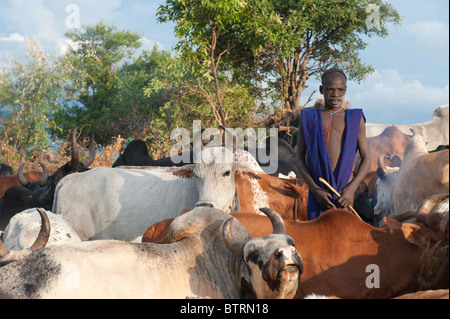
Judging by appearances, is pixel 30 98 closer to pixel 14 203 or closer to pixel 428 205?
pixel 14 203

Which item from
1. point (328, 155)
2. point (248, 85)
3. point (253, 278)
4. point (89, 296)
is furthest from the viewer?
point (248, 85)

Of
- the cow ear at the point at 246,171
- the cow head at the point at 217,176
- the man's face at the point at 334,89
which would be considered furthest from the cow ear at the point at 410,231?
the cow ear at the point at 246,171

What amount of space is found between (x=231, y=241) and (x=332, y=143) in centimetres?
144

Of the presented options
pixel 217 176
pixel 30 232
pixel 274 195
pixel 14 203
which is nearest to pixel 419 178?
pixel 274 195

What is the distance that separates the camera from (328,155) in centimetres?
340

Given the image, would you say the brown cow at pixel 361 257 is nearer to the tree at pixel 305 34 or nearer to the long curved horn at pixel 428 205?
the long curved horn at pixel 428 205

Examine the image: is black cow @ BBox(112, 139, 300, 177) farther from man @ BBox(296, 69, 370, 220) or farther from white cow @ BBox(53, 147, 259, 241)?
man @ BBox(296, 69, 370, 220)

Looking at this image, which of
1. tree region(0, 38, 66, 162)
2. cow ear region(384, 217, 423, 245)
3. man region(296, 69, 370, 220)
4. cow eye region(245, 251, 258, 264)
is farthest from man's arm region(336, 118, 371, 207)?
tree region(0, 38, 66, 162)

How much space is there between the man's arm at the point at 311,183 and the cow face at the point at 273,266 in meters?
1.14

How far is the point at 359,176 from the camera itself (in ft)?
11.0
